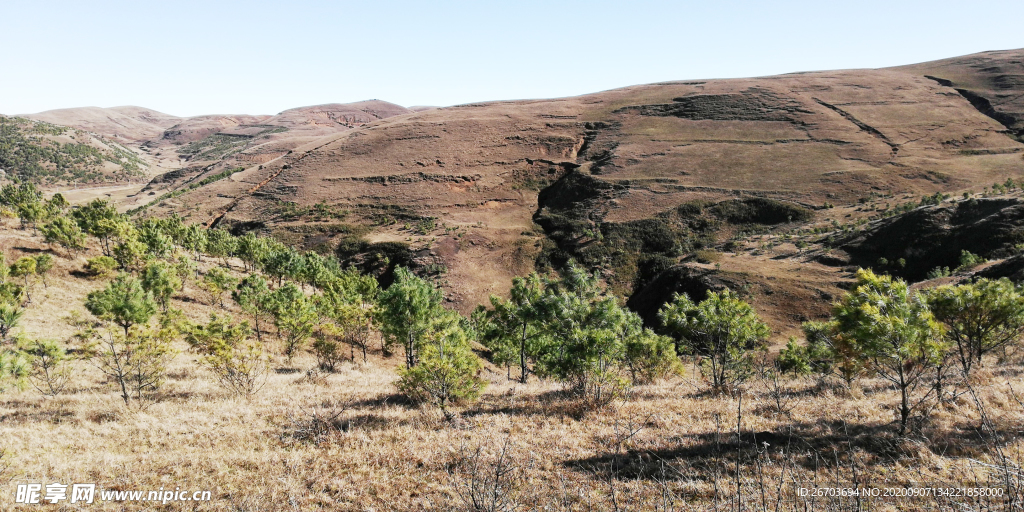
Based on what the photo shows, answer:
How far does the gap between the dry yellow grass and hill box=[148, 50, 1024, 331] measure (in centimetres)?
3420

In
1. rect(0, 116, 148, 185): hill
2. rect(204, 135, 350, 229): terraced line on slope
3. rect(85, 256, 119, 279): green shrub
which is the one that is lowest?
rect(85, 256, 119, 279): green shrub

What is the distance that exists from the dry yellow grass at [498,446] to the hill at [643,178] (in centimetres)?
3420

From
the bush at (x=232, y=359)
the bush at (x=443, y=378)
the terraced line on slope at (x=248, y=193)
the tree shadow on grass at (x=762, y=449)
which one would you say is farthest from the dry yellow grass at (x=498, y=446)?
the terraced line on slope at (x=248, y=193)

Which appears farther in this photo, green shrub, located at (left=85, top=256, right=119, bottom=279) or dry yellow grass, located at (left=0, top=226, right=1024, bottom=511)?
green shrub, located at (left=85, top=256, right=119, bottom=279)

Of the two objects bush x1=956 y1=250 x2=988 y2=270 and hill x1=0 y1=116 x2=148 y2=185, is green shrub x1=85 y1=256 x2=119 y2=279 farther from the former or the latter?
hill x1=0 y1=116 x2=148 y2=185

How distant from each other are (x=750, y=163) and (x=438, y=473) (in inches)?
3589

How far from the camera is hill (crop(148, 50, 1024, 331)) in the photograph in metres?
66.4

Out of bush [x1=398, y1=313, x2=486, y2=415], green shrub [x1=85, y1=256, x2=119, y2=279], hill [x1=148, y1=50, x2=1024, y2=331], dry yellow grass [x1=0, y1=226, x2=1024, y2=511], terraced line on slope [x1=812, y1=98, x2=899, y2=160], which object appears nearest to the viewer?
dry yellow grass [x1=0, y1=226, x2=1024, y2=511]

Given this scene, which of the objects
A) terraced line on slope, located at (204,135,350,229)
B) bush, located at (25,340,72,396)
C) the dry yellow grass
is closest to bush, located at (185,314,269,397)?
the dry yellow grass

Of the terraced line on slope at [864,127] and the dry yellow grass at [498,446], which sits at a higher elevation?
the terraced line on slope at [864,127]

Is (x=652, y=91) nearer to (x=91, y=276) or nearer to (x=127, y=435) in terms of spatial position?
(x=91, y=276)

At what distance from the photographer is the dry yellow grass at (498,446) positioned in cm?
883

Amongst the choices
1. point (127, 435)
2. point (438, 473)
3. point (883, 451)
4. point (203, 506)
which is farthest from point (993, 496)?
point (127, 435)

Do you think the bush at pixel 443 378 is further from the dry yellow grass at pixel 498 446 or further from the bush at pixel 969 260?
the bush at pixel 969 260
